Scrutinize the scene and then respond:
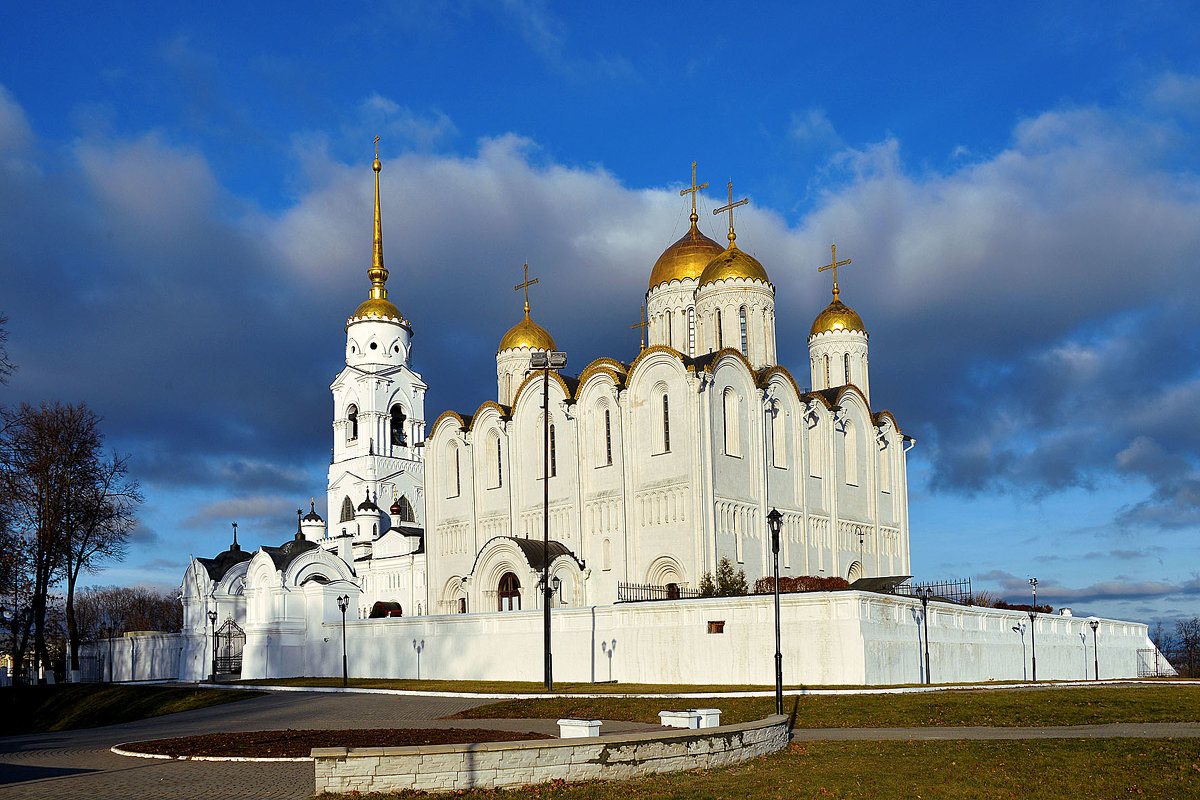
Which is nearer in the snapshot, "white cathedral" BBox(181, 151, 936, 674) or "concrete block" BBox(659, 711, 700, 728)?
"concrete block" BBox(659, 711, 700, 728)

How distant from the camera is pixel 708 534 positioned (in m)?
40.2

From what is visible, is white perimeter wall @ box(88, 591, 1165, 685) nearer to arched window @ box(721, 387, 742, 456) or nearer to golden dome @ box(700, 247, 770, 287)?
arched window @ box(721, 387, 742, 456)

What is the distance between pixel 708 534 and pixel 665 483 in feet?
8.80

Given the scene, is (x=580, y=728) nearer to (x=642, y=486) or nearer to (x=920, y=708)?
(x=920, y=708)

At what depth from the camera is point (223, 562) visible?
50562 mm

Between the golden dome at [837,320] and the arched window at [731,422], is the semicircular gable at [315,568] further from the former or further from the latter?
the golden dome at [837,320]

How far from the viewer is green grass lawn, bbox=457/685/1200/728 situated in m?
20.6

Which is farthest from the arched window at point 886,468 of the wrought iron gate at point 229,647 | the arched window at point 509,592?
the wrought iron gate at point 229,647

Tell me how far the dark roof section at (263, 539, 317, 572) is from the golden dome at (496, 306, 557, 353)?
16028 millimetres

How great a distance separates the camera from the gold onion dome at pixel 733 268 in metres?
48.0

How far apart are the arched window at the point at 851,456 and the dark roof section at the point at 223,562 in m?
27.7

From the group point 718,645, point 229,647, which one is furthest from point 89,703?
point 718,645

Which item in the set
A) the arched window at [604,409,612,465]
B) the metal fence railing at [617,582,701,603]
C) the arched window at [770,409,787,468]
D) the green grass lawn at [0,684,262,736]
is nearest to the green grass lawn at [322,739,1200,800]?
the green grass lawn at [0,684,262,736]

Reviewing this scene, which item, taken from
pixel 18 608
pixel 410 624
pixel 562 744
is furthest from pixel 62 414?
pixel 562 744
